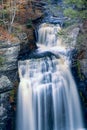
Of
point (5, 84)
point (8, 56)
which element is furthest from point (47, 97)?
point (8, 56)

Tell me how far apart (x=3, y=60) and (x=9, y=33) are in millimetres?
2439

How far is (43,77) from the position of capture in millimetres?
17750

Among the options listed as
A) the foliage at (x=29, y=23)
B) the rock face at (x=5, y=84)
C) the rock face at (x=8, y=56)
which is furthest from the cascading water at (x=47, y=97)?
the foliage at (x=29, y=23)

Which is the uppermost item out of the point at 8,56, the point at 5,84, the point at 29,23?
the point at 29,23

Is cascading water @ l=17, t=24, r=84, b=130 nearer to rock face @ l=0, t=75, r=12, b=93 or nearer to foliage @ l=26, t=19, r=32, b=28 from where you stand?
rock face @ l=0, t=75, r=12, b=93

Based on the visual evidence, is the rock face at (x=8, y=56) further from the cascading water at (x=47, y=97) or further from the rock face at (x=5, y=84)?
the cascading water at (x=47, y=97)

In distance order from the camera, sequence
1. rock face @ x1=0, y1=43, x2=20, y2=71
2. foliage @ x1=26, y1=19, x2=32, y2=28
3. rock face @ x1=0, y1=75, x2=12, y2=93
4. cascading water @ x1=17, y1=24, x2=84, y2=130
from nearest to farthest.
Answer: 1. rock face @ x1=0, y1=75, x2=12, y2=93
2. rock face @ x1=0, y1=43, x2=20, y2=71
3. cascading water @ x1=17, y1=24, x2=84, y2=130
4. foliage @ x1=26, y1=19, x2=32, y2=28

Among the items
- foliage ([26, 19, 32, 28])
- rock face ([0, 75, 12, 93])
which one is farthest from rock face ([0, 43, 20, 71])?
foliage ([26, 19, 32, 28])

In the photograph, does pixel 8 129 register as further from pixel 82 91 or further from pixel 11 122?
pixel 82 91

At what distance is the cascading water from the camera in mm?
17031

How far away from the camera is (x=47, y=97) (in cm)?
1741

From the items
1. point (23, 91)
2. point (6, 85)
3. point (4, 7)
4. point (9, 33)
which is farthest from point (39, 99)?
point (4, 7)

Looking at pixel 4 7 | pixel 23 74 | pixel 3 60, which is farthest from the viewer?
pixel 4 7

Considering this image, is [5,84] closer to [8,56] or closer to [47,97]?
[8,56]
